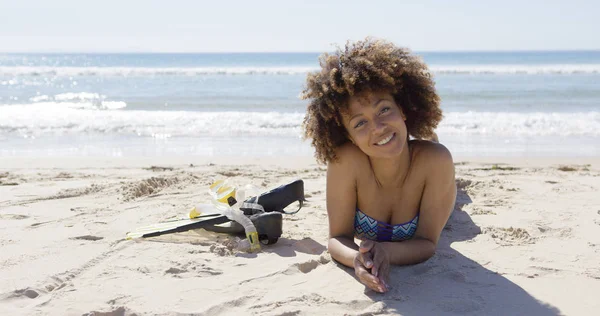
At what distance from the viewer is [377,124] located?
2.95 meters

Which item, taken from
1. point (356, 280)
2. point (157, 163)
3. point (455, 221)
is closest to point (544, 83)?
point (157, 163)

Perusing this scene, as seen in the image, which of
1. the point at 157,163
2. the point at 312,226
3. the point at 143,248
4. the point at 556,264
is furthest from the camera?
the point at 157,163

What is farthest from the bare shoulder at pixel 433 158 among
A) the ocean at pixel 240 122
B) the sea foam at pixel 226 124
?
the sea foam at pixel 226 124

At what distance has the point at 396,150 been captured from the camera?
9.70ft

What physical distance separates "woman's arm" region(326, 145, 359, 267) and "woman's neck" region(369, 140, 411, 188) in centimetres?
14

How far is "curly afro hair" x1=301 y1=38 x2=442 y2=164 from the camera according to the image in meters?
2.97

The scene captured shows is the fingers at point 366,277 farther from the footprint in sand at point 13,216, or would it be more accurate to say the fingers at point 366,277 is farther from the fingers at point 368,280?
the footprint in sand at point 13,216

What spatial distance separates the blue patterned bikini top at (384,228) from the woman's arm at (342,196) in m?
0.15

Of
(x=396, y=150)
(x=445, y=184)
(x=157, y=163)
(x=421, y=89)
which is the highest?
(x=421, y=89)

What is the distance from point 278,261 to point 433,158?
1.03 meters

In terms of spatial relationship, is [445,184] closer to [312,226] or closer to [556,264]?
[556,264]

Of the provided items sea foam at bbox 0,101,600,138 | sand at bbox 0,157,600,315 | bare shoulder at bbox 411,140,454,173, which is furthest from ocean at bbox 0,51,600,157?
sand at bbox 0,157,600,315

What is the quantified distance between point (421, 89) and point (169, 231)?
177 centimetres

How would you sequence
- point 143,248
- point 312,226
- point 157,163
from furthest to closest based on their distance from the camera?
point 157,163 → point 312,226 → point 143,248
